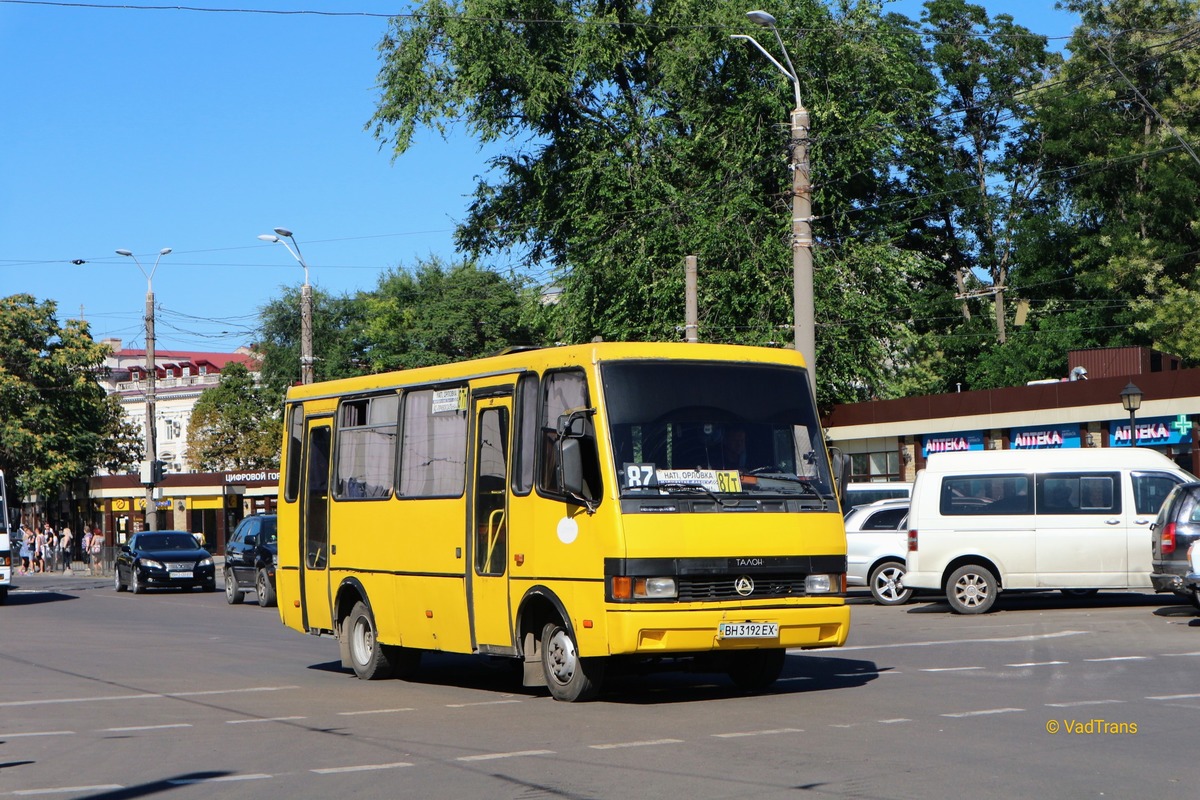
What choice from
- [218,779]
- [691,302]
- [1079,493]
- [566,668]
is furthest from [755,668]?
[691,302]

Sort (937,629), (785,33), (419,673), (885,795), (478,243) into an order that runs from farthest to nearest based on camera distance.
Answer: (478,243)
(785,33)
(937,629)
(419,673)
(885,795)

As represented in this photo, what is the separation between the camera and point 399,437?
1521cm

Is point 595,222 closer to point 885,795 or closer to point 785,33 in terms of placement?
point 785,33

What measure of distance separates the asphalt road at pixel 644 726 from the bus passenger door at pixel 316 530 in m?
0.66

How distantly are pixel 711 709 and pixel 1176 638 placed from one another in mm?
7587

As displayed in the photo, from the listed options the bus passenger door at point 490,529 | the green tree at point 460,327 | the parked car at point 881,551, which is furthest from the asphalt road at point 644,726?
the green tree at point 460,327

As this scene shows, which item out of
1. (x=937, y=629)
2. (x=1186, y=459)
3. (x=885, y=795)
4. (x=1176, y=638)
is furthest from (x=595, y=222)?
(x=885, y=795)

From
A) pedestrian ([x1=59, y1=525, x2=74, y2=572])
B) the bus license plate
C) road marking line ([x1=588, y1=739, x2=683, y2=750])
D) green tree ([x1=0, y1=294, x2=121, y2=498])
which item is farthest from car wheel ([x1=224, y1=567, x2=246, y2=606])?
green tree ([x1=0, y1=294, x2=121, y2=498])

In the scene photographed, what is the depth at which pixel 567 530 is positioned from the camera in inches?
495

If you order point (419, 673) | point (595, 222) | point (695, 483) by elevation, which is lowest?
point (419, 673)

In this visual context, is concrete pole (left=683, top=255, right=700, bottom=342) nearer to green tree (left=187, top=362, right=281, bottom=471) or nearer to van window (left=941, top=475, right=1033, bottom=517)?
van window (left=941, top=475, right=1033, bottom=517)

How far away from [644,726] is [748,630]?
4.69 feet

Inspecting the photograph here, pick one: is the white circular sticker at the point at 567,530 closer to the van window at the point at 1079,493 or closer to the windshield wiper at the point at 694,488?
the windshield wiper at the point at 694,488

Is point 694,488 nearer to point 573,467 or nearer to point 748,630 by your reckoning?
point 573,467
